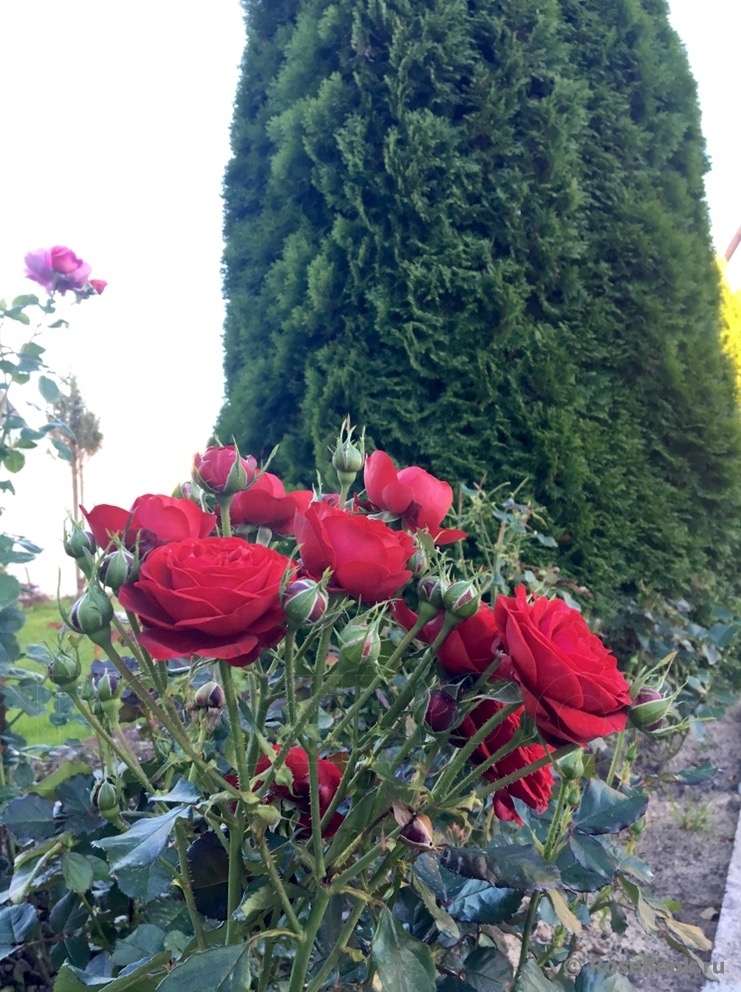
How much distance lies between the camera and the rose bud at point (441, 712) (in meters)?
0.61

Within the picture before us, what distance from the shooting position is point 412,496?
2.38 ft

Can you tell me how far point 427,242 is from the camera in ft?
7.63

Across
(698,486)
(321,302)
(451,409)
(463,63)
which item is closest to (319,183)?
(321,302)

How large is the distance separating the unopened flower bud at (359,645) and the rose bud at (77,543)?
21cm

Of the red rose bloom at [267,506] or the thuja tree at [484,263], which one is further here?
the thuja tree at [484,263]

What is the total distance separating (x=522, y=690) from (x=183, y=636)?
0.25m

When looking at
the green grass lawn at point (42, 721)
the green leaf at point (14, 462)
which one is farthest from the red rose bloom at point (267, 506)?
the green leaf at point (14, 462)

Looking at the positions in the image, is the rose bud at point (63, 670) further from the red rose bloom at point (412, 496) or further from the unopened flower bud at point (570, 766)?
the unopened flower bud at point (570, 766)

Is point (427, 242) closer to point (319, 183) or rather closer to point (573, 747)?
Result: point (319, 183)

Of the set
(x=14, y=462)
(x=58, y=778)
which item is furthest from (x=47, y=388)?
(x=58, y=778)

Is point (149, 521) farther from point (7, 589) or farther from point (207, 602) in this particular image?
point (7, 589)

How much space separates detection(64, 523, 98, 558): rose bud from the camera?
1.94 ft

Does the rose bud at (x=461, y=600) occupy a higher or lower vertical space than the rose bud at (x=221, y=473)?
higher

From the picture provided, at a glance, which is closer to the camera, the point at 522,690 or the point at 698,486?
the point at 522,690
